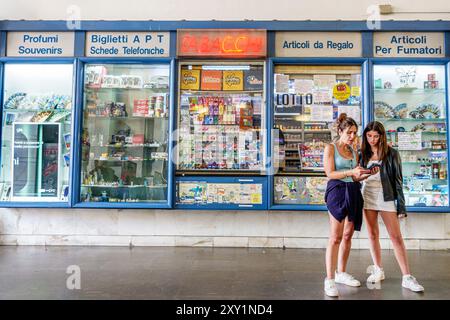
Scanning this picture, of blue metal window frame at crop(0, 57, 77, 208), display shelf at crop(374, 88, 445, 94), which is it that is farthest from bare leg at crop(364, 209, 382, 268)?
blue metal window frame at crop(0, 57, 77, 208)

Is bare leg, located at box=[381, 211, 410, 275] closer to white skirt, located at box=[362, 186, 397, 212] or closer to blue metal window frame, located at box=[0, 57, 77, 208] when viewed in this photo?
white skirt, located at box=[362, 186, 397, 212]

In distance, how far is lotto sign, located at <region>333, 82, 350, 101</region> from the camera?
5.13 meters

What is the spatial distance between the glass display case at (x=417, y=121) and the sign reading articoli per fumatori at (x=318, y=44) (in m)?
0.52

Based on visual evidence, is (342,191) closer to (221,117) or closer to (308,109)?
(308,109)

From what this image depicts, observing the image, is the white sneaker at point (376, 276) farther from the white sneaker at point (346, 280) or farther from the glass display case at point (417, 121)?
the glass display case at point (417, 121)

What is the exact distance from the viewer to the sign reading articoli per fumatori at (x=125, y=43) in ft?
16.8

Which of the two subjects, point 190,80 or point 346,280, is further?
point 190,80

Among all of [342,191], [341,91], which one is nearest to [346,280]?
[342,191]

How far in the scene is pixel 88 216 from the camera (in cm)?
522

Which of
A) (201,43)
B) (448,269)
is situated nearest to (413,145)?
(448,269)

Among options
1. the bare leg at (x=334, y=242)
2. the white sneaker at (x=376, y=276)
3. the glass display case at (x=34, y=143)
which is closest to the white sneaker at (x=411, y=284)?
the white sneaker at (x=376, y=276)

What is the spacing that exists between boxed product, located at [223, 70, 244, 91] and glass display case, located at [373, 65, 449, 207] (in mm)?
2076

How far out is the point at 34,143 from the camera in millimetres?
5312

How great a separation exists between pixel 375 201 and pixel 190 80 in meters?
3.22
